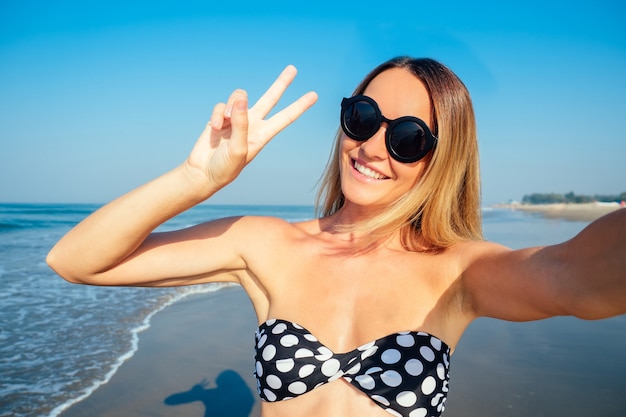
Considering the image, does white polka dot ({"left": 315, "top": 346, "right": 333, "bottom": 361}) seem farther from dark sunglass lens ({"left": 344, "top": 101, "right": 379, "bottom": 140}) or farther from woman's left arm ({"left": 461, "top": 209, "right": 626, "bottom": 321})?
dark sunglass lens ({"left": 344, "top": 101, "right": 379, "bottom": 140})

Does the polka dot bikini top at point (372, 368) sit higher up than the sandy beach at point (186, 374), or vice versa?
the polka dot bikini top at point (372, 368)

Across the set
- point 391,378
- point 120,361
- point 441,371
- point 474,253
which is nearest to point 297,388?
point 391,378

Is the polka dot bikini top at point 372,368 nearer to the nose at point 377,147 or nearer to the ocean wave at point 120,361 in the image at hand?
the nose at point 377,147

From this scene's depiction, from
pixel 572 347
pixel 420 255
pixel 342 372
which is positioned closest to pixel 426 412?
pixel 342 372

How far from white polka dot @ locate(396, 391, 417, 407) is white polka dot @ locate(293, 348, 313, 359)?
42cm

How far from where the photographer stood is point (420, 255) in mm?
2424

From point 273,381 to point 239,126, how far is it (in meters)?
1.19

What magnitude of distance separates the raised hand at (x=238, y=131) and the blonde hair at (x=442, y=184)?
0.81 m

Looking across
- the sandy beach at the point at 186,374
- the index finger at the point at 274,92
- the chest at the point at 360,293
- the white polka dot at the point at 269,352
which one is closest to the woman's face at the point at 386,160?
the chest at the point at 360,293

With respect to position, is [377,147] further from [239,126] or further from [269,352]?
[269,352]

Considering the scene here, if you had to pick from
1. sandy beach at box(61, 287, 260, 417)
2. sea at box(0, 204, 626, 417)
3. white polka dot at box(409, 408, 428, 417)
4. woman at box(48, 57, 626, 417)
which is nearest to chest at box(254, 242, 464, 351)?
woman at box(48, 57, 626, 417)

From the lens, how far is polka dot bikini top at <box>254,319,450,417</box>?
2.00m

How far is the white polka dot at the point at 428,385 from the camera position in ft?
6.58

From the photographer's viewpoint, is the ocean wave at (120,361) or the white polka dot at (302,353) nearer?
the white polka dot at (302,353)
